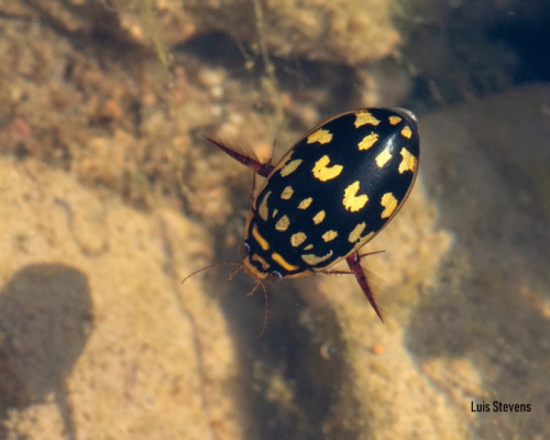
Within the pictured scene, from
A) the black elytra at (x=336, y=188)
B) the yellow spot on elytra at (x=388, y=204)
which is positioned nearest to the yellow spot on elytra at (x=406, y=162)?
the black elytra at (x=336, y=188)

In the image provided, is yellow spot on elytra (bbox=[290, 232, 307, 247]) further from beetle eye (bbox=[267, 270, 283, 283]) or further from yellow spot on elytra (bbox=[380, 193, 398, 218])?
yellow spot on elytra (bbox=[380, 193, 398, 218])

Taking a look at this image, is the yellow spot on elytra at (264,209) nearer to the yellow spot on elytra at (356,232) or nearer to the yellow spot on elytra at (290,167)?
the yellow spot on elytra at (290,167)

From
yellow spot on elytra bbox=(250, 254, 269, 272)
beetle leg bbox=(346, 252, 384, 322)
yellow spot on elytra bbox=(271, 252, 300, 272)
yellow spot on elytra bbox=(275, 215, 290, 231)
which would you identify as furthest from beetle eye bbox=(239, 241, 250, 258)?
beetle leg bbox=(346, 252, 384, 322)

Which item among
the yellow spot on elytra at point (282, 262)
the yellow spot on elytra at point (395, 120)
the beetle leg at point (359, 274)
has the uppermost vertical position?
the yellow spot on elytra at point (395, 120)

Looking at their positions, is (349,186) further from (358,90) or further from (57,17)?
(57,17)

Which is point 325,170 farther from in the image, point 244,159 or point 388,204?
point 244,159

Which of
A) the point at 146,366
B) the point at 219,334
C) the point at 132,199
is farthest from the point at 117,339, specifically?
the point at 132,199
